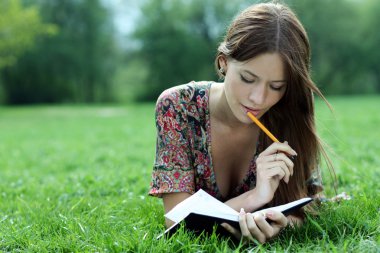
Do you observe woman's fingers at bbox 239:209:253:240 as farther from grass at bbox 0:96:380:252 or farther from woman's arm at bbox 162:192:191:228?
woman's arm at bbox 162:192:191:228

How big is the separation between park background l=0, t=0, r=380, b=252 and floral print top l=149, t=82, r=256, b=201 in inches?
10.9

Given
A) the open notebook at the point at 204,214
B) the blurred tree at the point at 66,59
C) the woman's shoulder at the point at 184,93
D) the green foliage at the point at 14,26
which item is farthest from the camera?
the blurred tree at the point at 66,59

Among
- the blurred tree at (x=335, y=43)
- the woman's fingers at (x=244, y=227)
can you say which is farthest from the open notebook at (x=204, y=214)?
the blurred tree at (x=335, y=43)

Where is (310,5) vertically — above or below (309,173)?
above

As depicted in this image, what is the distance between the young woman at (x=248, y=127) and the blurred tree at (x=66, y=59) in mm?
29730

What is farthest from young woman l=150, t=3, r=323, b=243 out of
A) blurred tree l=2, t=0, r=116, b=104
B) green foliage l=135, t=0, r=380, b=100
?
blurred tree l=2, t=0, r=116, b=104

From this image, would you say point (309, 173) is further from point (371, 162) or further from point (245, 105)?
point (371, 162)

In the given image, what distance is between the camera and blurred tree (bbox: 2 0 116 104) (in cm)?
3127

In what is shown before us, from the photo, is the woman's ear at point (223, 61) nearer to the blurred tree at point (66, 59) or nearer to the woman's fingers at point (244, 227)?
the woman's fingers at point (244, 227)

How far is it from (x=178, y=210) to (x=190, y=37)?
3126 centimetres

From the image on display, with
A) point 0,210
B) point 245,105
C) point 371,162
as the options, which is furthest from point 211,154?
point 371,162

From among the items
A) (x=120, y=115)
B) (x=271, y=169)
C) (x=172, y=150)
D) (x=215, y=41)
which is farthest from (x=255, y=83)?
(x=215, y=41)

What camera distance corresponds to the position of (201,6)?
112ft

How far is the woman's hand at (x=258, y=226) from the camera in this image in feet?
7.23
